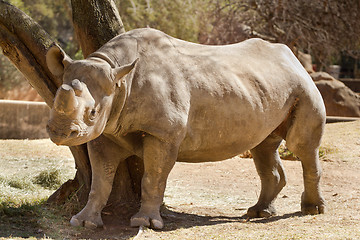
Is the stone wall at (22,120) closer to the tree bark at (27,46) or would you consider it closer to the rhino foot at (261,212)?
the tree bark at (27,46)

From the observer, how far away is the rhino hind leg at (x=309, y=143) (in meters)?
6.49

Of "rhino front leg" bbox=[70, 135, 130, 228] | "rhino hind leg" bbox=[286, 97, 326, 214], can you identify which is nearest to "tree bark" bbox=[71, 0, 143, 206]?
"rhino front leg" bbox=[70, 135, 130, 228]

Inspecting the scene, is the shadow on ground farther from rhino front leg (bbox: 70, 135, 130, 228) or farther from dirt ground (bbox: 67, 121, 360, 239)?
rhino front leg (bbox: 70, 135, 130, 228)

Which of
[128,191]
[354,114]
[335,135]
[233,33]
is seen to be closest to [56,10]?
[233,33]

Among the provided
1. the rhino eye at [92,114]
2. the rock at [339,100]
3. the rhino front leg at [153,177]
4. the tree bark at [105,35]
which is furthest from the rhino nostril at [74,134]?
the rock at [339,100]

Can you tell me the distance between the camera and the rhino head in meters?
4.59

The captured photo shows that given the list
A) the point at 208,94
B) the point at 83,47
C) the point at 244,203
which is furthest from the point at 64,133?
the point at 244,203

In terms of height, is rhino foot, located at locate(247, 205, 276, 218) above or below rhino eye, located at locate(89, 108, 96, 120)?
below

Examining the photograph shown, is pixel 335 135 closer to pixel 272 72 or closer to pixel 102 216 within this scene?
pixel 272 72

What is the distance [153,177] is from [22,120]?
7.65 meters

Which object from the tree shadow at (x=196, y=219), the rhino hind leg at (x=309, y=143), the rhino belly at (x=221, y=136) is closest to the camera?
the rhino belly at (x=221, y=136)

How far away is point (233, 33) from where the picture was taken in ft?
62.2

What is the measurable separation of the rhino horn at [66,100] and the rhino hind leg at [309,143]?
291 cm

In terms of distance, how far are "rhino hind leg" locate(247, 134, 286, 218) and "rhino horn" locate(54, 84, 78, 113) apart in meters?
2.99
